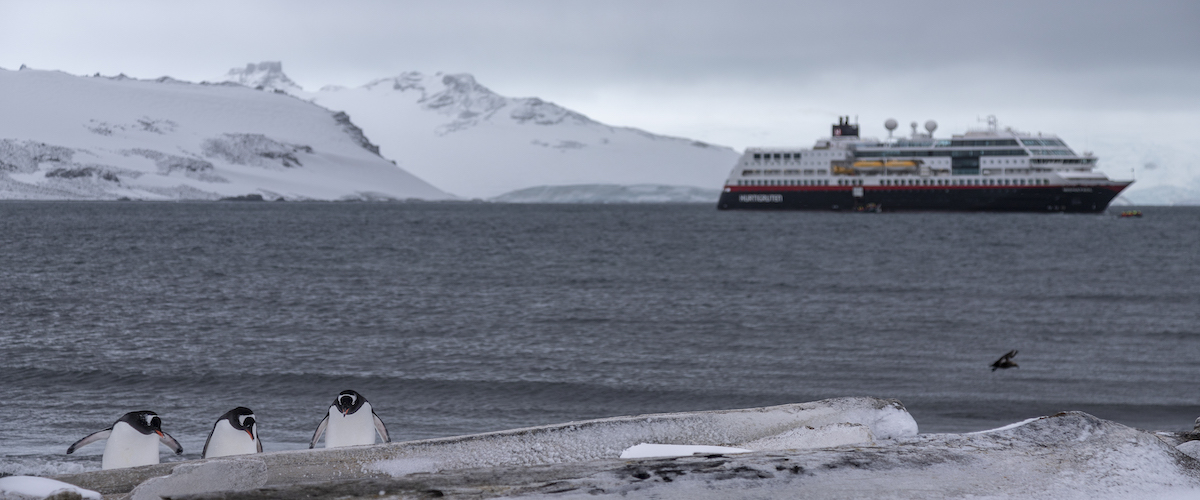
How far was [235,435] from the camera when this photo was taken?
655cm

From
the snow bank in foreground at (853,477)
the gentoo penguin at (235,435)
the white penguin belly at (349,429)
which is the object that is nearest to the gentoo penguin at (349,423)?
the white penguin belly at (349,429)

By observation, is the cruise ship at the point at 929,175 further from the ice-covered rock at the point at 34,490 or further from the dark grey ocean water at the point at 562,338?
the ice-covered rock at the point at 34,490

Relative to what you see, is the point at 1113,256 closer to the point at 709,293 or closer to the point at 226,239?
the point at 709,293

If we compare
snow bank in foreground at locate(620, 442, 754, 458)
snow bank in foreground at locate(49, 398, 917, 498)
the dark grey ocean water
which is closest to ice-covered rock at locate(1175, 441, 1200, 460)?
snow bank in foreground at locate(49, 398, 917, 498)

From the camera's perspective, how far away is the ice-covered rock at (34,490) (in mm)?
2816

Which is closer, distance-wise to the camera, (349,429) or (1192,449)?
(1192,449)

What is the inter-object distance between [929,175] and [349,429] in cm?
8846

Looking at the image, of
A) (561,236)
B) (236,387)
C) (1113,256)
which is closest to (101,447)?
(236,387)

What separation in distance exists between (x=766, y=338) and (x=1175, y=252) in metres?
40.4

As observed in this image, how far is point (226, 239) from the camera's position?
5394 cm

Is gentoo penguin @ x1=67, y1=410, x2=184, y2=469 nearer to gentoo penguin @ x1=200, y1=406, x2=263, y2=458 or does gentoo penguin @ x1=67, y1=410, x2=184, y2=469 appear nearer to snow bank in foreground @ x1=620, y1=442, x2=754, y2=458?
gentoo penguin @ x1=200, y1=406, x2=263, y2=458

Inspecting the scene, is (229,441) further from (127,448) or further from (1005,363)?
(1005,363)

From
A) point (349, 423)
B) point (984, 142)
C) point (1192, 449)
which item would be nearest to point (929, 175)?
point (984, 142)

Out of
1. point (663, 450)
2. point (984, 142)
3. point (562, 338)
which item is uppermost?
point (984, 142)
